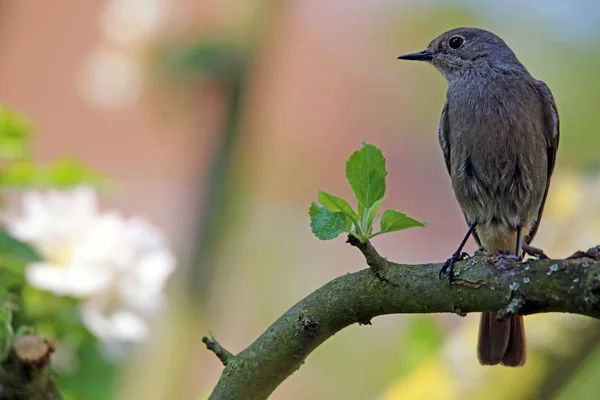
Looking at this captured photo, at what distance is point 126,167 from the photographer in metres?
5.91

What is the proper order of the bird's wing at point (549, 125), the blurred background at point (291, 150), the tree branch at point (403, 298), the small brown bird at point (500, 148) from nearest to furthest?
1. the tree branch at point (403, 298)
2. the blurred background at point (291, 150)
3. the small brown bird at point (500, 148)
4. the bird's wing at point (549, 125)

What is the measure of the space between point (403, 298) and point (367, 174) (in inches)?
7.5

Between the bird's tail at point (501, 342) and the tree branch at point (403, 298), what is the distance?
66cm

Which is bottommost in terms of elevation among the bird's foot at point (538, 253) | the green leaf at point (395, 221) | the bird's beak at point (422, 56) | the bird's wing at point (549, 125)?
the bird's foot at point (538, 253)

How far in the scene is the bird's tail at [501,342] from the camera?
1823mm

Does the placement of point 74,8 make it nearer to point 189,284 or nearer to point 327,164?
point 327,164

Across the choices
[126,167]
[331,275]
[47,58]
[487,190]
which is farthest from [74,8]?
[487,190]

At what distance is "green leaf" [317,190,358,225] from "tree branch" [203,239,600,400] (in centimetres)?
5

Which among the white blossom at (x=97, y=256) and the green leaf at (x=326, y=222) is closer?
the green leaf at (x=326, y=222)

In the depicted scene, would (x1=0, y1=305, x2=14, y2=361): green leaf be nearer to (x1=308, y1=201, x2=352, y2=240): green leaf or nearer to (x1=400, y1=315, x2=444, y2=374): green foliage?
(x1=308, y1=201, x2=352, y2=240): green leaf

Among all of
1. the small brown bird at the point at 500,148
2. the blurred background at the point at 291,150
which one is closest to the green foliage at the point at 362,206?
the blurred background at the point at 291,150

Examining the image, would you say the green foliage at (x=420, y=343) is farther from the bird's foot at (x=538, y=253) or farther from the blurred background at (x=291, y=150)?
the bird's foot at (x=538, y=253)

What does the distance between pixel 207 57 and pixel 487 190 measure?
5.14 feet

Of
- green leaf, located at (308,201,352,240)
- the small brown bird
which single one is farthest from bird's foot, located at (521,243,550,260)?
the small brown bird
